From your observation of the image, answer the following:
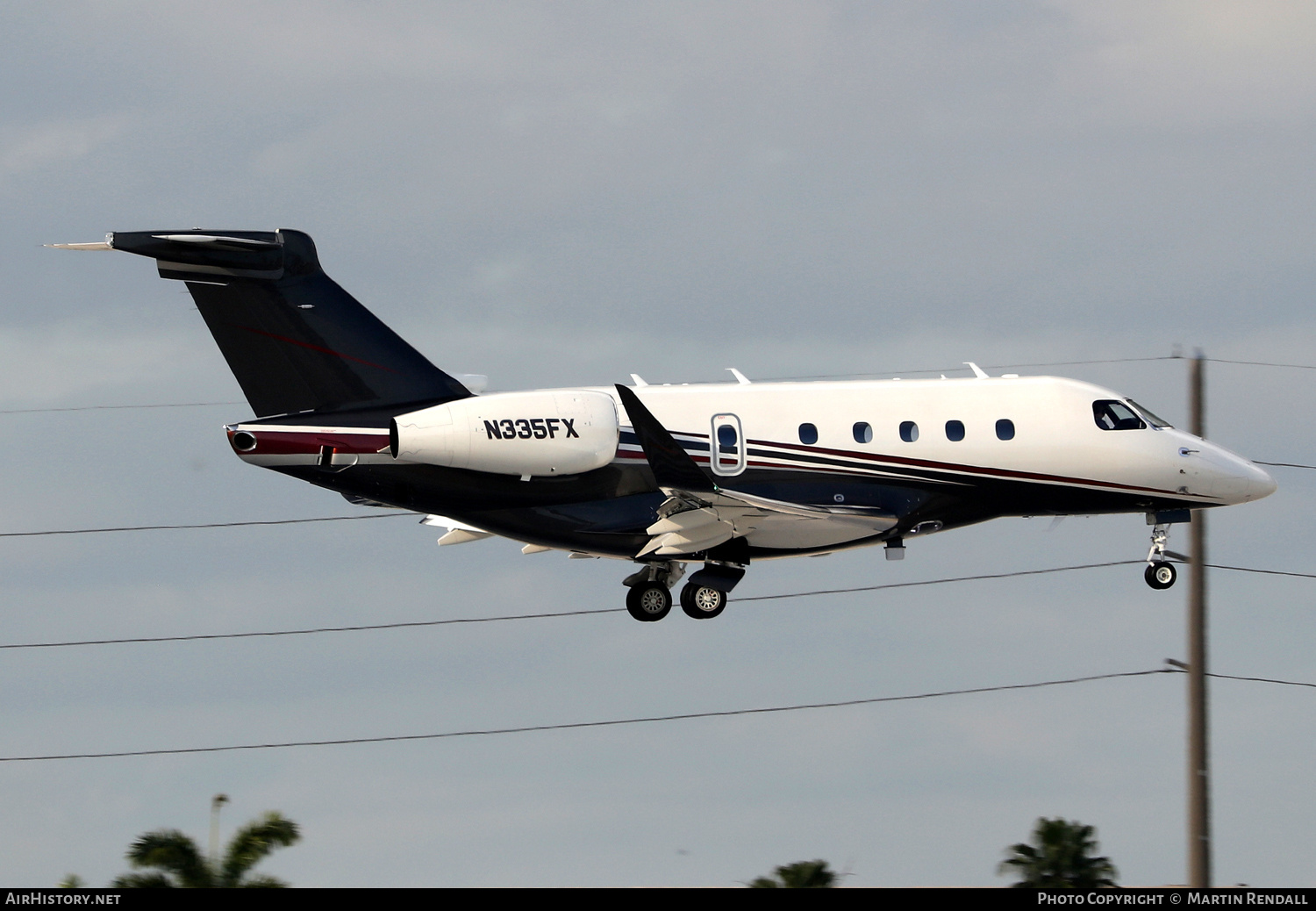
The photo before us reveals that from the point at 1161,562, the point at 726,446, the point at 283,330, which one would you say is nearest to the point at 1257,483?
the point at 1161,562

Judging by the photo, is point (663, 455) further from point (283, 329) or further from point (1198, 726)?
point (1198, 726)

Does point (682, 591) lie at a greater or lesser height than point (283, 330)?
lesser

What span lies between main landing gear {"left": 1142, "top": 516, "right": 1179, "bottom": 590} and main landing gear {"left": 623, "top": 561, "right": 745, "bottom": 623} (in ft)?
25.1

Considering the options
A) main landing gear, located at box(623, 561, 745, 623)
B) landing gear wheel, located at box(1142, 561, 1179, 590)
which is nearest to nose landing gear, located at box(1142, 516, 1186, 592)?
landing gear wheel, located at box(1142, 561, 1179, 590)

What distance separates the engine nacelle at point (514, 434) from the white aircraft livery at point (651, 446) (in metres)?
0.03

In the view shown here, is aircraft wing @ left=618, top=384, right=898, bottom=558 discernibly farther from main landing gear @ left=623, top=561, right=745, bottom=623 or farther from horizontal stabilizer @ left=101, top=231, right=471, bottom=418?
horizontal stabilizer @ left=101, top=231, right=471, bottom=418

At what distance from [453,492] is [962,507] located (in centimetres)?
855

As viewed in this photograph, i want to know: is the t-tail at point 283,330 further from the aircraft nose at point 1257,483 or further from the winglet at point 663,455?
the aircraft nose at point 1257,483

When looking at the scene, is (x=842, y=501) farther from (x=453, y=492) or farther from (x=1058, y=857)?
(x=1058, y=857)

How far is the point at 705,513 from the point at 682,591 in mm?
1932

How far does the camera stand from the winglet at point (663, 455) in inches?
1122

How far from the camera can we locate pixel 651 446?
28.8 m
